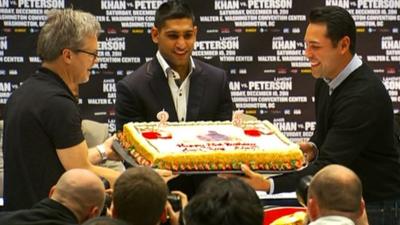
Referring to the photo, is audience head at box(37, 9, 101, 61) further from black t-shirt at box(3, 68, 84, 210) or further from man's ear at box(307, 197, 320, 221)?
man's ear at box(307, 197, 320, 221)

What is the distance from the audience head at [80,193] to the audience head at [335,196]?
0.90m

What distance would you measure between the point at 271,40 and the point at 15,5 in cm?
215

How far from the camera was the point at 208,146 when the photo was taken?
4.74 m

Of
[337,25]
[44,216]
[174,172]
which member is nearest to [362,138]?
[337,25]

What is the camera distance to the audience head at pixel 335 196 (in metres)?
3.77

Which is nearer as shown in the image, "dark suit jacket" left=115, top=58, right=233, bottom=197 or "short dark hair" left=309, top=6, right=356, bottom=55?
"short dark hair" left=309, top=6, right=356, bottom=55

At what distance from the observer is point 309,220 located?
157 inches

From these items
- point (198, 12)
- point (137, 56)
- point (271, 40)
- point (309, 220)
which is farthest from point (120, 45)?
→ point (309, 220)

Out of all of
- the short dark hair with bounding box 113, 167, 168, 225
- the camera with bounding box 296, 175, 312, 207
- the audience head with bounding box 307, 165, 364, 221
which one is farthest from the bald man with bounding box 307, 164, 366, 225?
the short dark hair with bounding box 113, 167, 168, 225

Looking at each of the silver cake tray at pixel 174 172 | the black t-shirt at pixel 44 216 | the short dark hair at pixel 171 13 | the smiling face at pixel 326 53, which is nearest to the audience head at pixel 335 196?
the silver cake tray at pixel 174 172

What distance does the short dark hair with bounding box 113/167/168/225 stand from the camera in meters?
3.60

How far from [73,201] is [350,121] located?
71.3 inches

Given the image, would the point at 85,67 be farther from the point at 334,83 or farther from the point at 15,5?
the point at 15,5

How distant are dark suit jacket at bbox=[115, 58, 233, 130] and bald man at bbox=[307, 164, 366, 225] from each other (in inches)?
65.8
